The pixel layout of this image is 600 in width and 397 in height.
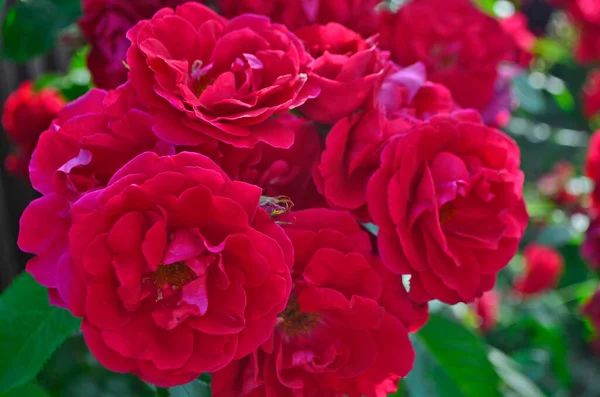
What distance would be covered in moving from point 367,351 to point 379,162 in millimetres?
168

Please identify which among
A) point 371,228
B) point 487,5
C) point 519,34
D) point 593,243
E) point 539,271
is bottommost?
point 539,271

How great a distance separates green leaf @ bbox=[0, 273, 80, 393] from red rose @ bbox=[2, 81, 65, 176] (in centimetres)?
36

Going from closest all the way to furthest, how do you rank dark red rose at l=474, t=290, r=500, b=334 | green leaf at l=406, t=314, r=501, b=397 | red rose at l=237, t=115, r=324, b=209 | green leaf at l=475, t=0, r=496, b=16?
red rose at l=237, t=115, r=324, b=209, green leaf at l=406, t=314, r=501, b=397, green leaf at l=475, t=0, r=496, b=16, dark red rose at l=474, t=290, r=500, b=334

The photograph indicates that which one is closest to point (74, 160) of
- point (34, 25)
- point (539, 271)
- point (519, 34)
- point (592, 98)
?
point (34, 25)

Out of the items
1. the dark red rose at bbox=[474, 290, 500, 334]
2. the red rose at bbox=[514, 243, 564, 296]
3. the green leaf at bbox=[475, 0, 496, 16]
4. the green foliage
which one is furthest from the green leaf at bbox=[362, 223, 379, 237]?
the red rose at bbox=[514, 243, 564, 296]

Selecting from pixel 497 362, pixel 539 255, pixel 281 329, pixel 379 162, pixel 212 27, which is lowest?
pixel 539 255

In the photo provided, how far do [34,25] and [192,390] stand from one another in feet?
→ 2.01

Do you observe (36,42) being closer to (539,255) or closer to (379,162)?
(379,162)

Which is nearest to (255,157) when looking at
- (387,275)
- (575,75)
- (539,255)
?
(387,275)

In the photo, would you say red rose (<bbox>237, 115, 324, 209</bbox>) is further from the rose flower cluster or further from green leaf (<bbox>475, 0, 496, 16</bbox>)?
green leaf (<bbox>475, 0, 496, 16</bbox>)

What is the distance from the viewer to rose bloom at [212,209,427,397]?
49 centimetres

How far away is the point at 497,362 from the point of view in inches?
42.4

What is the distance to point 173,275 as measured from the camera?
1.52 feet

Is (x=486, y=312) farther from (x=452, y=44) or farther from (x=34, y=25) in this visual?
(x=34, y=25)
